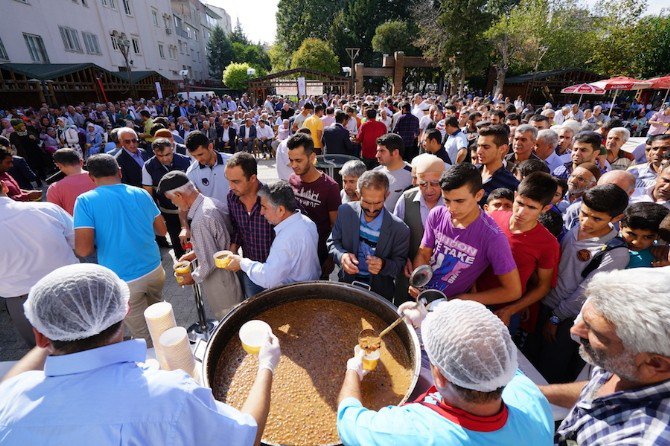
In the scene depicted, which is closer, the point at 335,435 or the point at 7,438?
the point at 7,438

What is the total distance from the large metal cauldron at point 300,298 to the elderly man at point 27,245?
6.31ft

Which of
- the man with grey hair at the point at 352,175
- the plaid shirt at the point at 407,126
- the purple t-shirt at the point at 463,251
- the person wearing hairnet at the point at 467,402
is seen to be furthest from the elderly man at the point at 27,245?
the plaid shirt at the point at 407,126

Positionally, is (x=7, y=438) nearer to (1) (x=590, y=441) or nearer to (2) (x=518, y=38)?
(1) (x=590, y=441)

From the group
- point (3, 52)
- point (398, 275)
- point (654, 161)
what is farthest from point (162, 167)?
point (3, 52)

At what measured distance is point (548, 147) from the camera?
14.8 feet

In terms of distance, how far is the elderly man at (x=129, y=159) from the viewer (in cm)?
500

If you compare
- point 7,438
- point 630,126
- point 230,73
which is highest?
point 230,73

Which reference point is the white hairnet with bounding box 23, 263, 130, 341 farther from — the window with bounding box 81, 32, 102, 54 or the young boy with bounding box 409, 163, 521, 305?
the window with bounding box 81, 32, 102, 54

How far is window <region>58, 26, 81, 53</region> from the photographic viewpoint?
68.5ft

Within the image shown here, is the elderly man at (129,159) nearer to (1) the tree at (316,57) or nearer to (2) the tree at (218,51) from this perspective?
(1) the tree at (316,57)

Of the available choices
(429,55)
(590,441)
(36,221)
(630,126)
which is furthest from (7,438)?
(429,55)

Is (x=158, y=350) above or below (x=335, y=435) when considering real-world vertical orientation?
above

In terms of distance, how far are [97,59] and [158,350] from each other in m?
31.0

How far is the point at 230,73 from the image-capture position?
129 feet
